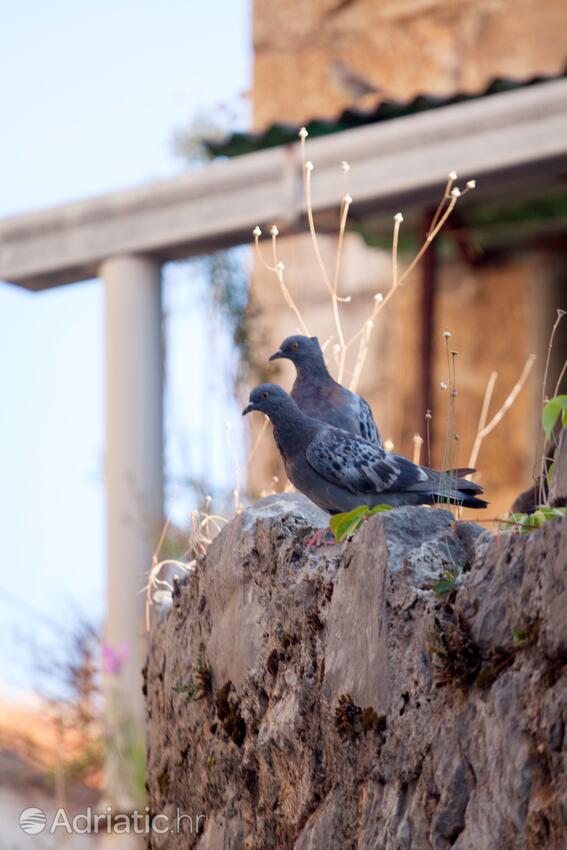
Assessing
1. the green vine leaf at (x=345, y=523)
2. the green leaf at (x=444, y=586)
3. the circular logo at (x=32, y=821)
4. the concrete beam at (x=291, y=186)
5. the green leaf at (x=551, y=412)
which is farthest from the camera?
the concrete beam at (x=291, y=186)

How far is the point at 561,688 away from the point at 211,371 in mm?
5173

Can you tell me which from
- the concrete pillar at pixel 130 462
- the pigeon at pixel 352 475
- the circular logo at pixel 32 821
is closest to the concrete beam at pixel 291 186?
the concrete pillar at pixel 130 462

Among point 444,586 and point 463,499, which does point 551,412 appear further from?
point 463,499

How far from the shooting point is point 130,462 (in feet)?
24.3

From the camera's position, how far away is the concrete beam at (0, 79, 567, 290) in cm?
662

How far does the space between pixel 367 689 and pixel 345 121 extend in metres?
5.13

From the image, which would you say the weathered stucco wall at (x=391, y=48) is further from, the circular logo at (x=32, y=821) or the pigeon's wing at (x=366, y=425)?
the pigeon's wing at (x=366, y=425)

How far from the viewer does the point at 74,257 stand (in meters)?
7.83

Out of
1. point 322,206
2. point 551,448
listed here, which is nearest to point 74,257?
point 322,206

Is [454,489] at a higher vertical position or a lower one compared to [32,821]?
higher

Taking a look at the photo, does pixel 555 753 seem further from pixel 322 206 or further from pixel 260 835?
pixel 322 206

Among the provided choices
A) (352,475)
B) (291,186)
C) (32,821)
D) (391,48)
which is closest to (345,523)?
(352,475)

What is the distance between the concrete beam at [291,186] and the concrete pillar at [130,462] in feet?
0.74

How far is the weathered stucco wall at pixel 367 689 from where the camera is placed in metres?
2.70
